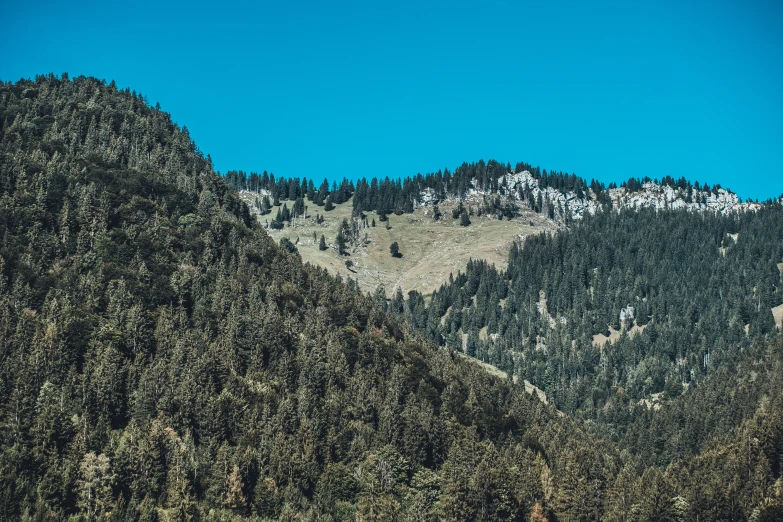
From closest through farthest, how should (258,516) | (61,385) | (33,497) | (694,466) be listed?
(33,497)
(258,516)
(61,385)
(694,466)

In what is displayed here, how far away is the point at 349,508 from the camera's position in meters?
122

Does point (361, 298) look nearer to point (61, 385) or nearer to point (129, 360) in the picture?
point (129, 360)

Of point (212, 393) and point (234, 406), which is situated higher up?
point (212, 393)

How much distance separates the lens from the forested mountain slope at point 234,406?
11506cm

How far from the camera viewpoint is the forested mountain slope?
115 m

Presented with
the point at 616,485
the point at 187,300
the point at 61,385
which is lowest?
the point at 616,485

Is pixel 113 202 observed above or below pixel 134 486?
above

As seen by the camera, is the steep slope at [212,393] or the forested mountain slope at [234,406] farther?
the forested mountain slope at [234,406]

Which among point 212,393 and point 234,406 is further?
point 212,393

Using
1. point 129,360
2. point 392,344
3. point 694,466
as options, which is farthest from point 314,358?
point 694,466

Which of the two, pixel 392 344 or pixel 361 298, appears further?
pixel 361 298

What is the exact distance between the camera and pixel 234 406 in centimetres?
13375

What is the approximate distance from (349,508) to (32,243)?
85.8 metres

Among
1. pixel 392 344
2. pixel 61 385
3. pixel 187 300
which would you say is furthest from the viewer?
pixel 392 344
